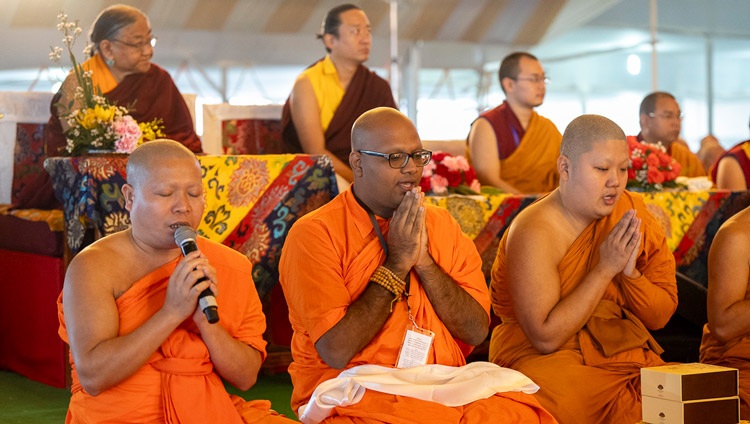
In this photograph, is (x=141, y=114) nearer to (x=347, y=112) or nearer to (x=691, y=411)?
(x=347, y=112)

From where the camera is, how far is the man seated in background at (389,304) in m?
2.65

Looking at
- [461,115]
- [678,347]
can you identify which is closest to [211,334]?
[678,347]

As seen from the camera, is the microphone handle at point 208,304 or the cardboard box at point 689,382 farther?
the cardboard box at point 689,382

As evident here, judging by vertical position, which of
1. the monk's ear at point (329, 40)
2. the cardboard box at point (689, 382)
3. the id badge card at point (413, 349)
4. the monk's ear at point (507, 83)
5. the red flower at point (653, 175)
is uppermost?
the monk's ear at point (329, 40)

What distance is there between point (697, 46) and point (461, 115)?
11.0 feet

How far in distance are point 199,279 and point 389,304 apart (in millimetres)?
610

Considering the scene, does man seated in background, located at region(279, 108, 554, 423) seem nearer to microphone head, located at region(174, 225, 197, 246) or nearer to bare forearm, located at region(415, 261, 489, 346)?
bare forearm, located at region(415, 261, 489, 346)

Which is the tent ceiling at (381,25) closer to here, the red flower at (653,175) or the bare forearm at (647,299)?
the red flower at (653,175)

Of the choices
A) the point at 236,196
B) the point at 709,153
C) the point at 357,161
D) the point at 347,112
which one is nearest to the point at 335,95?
the point at 347,112

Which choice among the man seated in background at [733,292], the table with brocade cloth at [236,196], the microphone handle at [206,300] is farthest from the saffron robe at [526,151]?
the microphone handle at [206,300]

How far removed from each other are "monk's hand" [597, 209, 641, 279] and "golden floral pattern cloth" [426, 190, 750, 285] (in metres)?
1.52

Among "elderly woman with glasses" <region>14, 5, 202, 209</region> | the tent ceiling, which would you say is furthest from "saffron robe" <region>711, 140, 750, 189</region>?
the tent ceiling

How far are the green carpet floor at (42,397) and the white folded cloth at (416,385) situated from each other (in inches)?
54.0

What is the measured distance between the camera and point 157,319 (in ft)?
7.79
